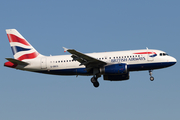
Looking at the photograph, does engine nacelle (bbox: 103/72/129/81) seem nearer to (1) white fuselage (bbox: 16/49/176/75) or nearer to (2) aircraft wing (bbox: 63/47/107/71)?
(1) white fuselage (bbox: 16/49/176/75)

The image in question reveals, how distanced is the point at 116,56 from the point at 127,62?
172 centimetres

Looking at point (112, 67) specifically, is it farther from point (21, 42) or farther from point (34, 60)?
point (21, 42)

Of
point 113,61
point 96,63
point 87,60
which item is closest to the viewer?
point 87,60

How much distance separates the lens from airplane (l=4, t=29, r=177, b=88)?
4259 centimetres

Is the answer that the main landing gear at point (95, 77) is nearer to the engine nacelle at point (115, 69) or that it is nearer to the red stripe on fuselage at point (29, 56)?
the engine nacelle at point (115, 69)

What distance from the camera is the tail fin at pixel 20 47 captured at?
4684cm

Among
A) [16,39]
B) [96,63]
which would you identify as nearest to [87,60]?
[96,63]

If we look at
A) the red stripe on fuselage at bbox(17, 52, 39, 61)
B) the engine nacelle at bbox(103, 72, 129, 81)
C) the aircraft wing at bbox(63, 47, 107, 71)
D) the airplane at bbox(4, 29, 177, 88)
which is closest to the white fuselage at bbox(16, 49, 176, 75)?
the airplane at bbox(4, 29, 177, 88)

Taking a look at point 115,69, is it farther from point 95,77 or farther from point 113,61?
point 95,77

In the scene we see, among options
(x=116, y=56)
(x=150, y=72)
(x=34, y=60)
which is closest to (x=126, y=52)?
(x=116, y=56)

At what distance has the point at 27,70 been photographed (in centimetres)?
4553

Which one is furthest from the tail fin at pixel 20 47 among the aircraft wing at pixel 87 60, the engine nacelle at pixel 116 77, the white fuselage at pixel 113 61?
the engine nacelle at pixel 116 77

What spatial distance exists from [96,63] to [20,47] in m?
12.3

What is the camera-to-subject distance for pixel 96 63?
42.8 meters
